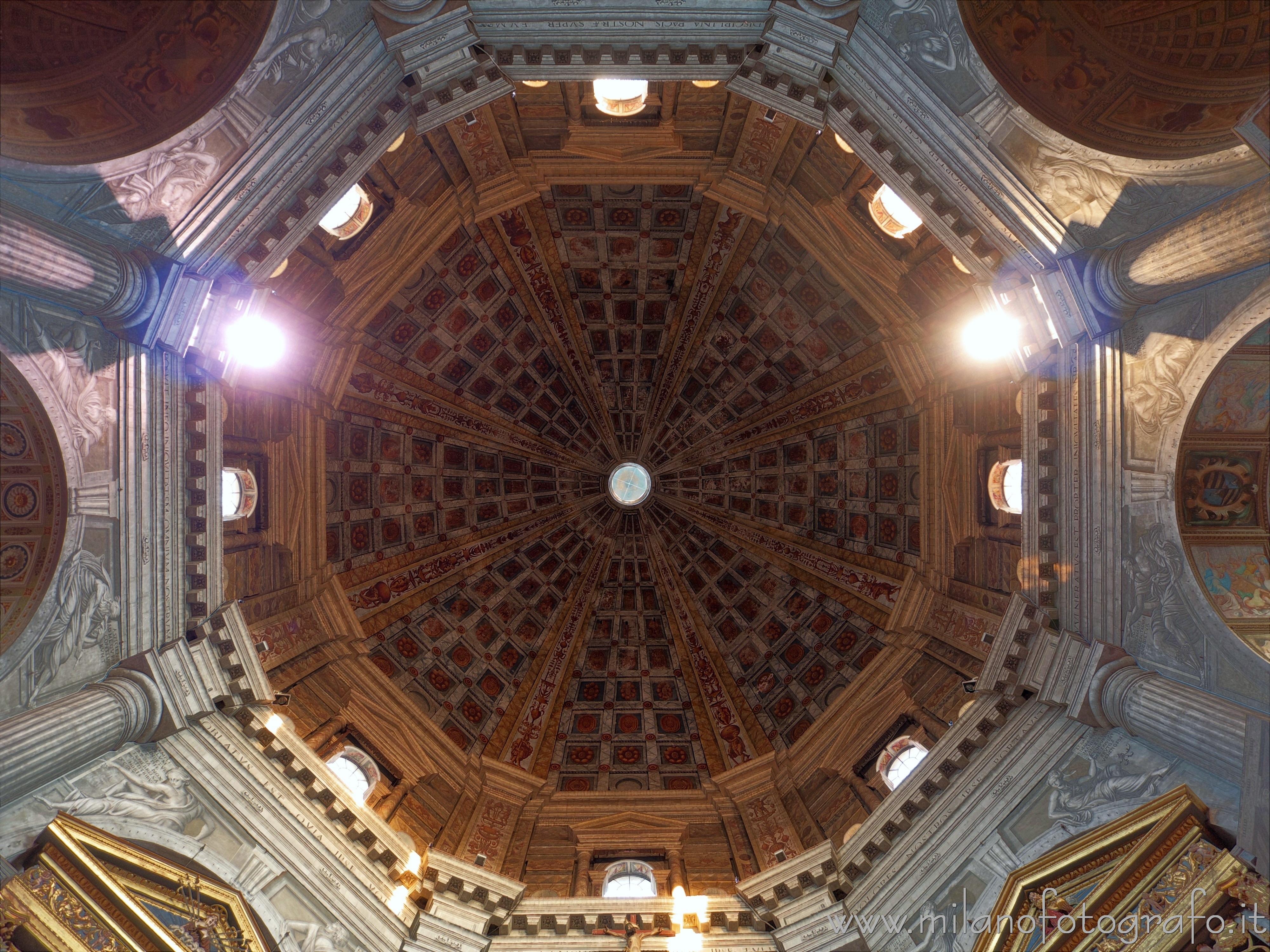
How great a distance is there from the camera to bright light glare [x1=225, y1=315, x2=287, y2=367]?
13438mm

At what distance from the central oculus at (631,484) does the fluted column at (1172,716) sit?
15976mm

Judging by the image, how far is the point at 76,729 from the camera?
11062 mm

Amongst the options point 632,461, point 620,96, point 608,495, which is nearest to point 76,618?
point 620,96

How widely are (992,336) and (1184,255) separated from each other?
3.82 meters

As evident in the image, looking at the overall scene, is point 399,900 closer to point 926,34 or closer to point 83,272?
point 83,272

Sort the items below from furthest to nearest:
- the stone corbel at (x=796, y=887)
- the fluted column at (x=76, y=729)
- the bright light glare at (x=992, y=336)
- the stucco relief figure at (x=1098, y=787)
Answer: the stone corbel at (x=796, y=887)
the bright light glare at (x=992, y=336)
the stucco relief figure at (x=1098, y=787)
the fluted column at (x=76, y=729)

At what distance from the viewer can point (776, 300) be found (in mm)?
21547

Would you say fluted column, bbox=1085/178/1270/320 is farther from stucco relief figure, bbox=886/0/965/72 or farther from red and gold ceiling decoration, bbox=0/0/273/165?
red and gold ceiling decoration, bbox=0/0/273/165

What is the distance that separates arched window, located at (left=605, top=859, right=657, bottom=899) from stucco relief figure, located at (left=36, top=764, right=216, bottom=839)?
8.11 metres

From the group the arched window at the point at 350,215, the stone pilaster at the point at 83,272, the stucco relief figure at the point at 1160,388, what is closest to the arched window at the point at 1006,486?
the stucco relief figure at the point at 1160,388

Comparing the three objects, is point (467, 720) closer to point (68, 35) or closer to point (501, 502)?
point (501, 502)

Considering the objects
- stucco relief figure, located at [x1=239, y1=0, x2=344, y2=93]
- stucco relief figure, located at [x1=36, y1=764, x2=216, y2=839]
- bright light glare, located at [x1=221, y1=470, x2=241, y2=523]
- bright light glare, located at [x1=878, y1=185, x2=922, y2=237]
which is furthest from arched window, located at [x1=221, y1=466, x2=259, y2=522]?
bright light glare, located at [x1=878, y1=185, x2=922, y2=237]

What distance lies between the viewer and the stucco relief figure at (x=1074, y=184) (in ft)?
40.1

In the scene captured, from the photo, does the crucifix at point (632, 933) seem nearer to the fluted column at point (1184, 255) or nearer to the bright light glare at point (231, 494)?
the bright light glare at point (231, 494)
